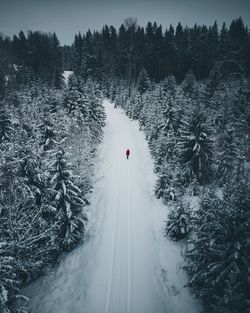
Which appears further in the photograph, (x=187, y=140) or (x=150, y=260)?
(x=187, y=140)

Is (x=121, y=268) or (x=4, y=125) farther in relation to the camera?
(x=4, y=125)

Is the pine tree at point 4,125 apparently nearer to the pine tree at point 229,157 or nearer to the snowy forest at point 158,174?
the snowy forest at point 158,174

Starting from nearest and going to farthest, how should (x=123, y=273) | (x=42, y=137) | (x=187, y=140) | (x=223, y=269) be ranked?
1. (x=223, y=269)
2. (x=123, y=273)
3. (x=187, y=140)
4. (x=42, y=137)

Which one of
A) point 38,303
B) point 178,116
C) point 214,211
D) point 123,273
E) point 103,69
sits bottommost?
point 38,303

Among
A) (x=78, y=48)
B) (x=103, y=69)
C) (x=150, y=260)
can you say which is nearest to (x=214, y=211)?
(x=150, y=260)

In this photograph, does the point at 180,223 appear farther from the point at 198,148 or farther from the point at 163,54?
the point at 163,54

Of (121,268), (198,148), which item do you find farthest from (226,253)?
(198,148)

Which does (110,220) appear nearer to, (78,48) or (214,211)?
(214,211)
